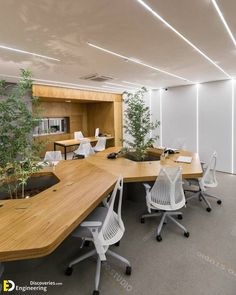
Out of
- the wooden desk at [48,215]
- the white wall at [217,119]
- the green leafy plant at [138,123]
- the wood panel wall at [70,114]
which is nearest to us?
the wooden desk at [48,215]

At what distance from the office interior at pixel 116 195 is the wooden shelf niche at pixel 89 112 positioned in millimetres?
3415

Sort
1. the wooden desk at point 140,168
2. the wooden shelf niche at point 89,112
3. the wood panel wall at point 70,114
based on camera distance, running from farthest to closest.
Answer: the wood panel wall at point 70,114 → the wooden shelf niche at point 89,112 → the wooden desk at point 140,168

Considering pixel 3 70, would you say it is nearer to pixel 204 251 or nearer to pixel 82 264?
pixel 82 264

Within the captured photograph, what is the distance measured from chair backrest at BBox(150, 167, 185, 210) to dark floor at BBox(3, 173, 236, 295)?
484mm

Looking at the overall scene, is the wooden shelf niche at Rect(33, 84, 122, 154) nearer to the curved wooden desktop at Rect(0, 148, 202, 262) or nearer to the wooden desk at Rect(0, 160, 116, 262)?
the curved wooden desktop at Rect(0, 148, 202, 262)

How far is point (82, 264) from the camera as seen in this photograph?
2248mm

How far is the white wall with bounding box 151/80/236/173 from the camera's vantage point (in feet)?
18.1

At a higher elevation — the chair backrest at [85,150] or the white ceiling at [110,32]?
the white ceiling at [110,32]

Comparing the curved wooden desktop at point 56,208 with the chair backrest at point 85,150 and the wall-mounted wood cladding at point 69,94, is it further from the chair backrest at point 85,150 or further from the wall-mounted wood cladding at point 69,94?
the wall-mounted wood cladding at point 69,94

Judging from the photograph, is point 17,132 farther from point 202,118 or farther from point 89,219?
point 202,118

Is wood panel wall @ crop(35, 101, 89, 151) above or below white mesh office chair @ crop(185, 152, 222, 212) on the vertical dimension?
above

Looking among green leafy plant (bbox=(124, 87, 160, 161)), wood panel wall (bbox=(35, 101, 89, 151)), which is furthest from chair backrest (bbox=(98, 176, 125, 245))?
wood panel wall (bbox=(35, 101, 89, 151))

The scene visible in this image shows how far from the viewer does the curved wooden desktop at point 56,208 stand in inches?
52.6

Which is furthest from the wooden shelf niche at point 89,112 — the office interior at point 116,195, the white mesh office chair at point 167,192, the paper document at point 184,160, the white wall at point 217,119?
the white mesh office chair at point 167,192
